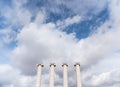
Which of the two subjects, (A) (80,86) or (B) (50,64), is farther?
(B) (50,64)

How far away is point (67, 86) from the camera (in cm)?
10462

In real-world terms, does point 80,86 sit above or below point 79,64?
below

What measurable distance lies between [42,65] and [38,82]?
33.8 ft

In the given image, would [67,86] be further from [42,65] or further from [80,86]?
[42,65]

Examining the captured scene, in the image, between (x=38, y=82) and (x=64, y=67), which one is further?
(x=64, y=67)

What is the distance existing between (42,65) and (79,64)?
19305mm

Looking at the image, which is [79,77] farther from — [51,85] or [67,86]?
[51,85]

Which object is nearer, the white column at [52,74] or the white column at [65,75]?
the white column at [52,74]

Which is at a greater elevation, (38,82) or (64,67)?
(64,67)

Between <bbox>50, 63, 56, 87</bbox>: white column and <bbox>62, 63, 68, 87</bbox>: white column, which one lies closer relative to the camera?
<bbox>50, 63, 56, 87</bbox>: white column

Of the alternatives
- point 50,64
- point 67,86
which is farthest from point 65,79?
point 50,64

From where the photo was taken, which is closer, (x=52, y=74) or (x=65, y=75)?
(x=52, y=74)

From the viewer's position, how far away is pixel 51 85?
102312mm

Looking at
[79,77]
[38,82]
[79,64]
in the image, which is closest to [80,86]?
[79,77]
